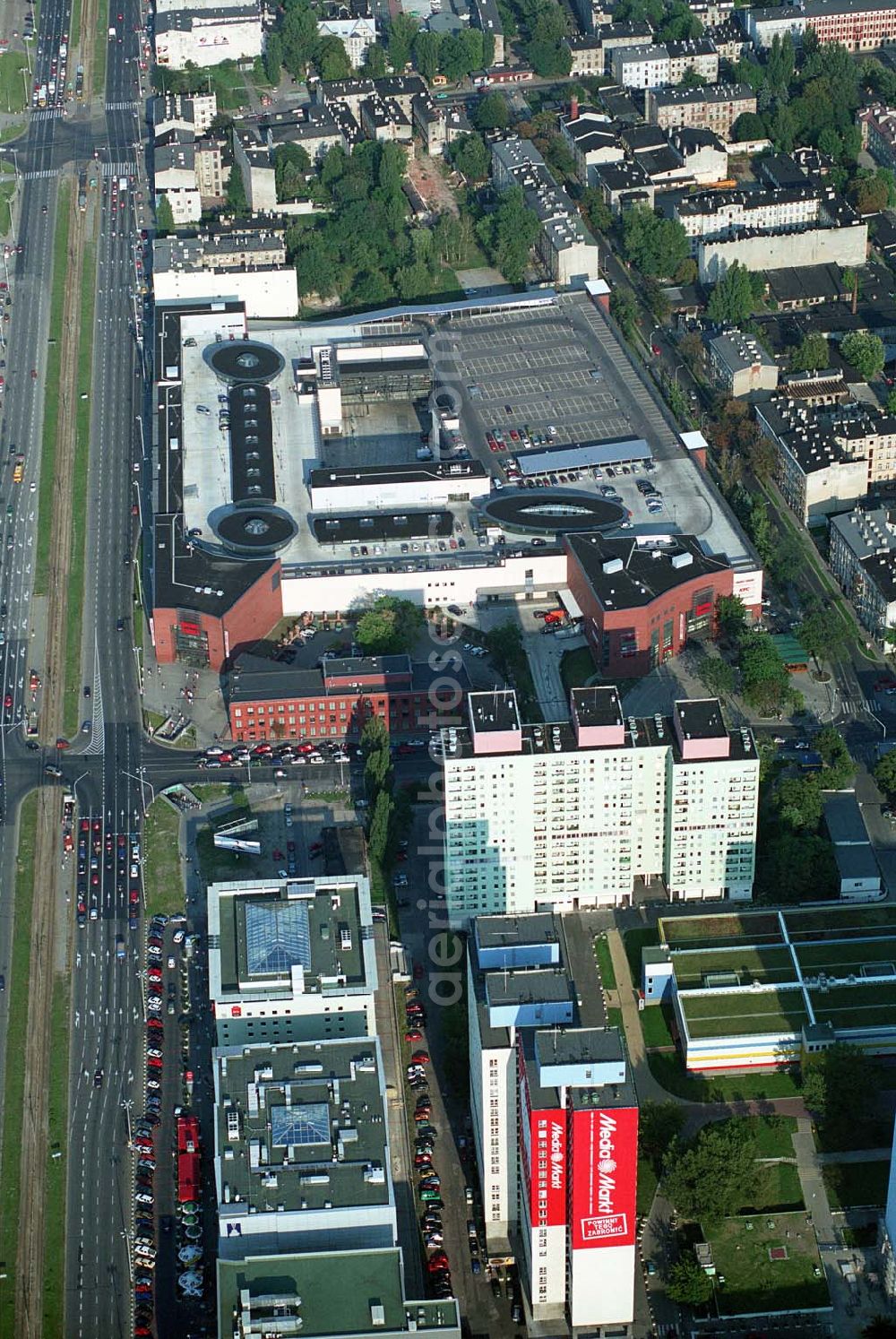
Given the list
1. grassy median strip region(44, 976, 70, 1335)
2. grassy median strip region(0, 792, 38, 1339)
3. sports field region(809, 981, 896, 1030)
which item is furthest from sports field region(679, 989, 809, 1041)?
grassy median strip region(0, 792, 38, 1339)

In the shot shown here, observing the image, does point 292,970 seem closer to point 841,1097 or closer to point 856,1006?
point 841,1097

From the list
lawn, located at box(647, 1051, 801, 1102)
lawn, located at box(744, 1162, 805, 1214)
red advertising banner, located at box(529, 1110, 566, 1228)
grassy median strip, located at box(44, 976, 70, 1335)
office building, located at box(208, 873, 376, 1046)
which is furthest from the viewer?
lawn, located at box(647, 1051, 801, 1102)

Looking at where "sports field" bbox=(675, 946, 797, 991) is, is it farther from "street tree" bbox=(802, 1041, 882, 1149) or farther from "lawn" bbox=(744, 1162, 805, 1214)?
"lawn" bbox=(744, 1162, 805, 1214)

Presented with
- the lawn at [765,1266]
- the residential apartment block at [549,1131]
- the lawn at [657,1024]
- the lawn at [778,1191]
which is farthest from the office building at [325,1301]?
the lawn at [657,1024]

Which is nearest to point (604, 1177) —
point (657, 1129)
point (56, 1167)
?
point (657, 1129)

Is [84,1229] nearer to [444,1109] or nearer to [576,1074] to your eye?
[444,1109]
